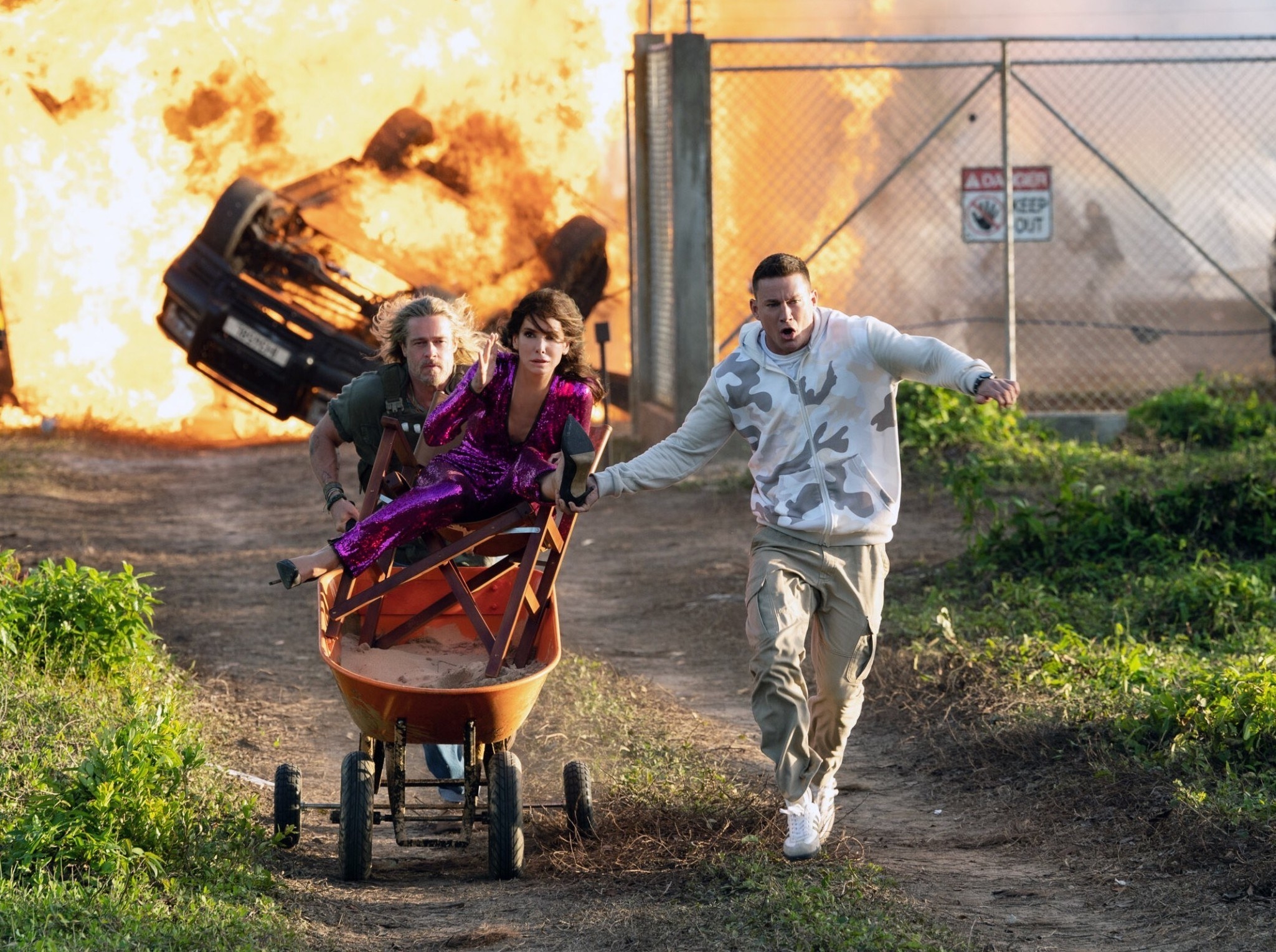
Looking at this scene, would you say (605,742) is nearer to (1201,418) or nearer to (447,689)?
(447,689)

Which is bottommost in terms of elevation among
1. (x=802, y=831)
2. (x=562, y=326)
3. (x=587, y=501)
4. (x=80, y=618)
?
(x=802, y=831)

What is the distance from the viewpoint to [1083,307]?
18.7 meters

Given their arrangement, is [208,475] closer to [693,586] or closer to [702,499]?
[702,499]

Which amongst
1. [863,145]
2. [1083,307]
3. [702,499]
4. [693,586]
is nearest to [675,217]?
[702,499]

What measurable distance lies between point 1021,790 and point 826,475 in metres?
1.70

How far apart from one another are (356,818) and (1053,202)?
46.3 feet

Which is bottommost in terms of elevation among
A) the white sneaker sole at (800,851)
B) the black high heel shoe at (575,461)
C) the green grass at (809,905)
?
the green grass at (809,905)

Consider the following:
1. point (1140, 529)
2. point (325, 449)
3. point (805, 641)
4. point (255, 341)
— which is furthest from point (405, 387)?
point (255, 341)

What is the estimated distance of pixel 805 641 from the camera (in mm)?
4918

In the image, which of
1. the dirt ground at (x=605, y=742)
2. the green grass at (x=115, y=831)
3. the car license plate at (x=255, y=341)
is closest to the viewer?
the green grass at (x=115, y=831)

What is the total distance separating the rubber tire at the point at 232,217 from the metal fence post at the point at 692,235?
431cm

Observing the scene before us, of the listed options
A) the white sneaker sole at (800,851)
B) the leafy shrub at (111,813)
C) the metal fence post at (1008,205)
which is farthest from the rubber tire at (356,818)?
the metal fence post at (1008,205)

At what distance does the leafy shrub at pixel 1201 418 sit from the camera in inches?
485

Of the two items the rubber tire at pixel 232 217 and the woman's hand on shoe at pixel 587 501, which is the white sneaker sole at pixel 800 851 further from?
the rubber tire at pixel 232 217
